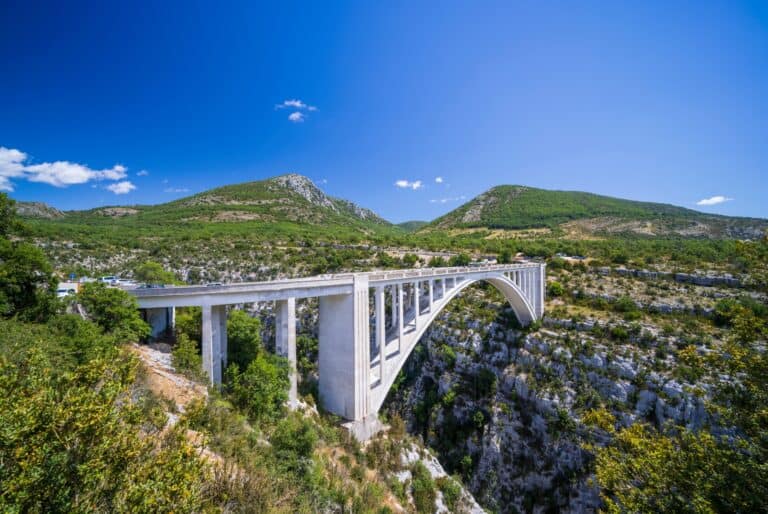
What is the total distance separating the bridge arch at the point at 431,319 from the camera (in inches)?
623

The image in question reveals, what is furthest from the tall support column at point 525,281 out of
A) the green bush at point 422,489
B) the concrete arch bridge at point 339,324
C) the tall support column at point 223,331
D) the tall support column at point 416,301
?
the tall support column at point 223,331

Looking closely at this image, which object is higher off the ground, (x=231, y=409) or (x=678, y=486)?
(x=231, y=409)

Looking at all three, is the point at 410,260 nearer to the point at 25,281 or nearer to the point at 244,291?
the point at 244,291

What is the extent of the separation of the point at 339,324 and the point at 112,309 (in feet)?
28.4

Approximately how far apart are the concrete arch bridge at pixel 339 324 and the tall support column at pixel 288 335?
4 centimetres

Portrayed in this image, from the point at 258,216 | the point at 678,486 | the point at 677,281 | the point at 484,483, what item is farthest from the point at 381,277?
the point at 258,216

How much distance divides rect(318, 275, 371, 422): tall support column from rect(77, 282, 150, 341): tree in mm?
7434

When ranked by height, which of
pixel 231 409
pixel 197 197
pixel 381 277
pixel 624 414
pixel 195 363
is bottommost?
pixel 624 414

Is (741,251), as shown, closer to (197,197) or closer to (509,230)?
(509,230)

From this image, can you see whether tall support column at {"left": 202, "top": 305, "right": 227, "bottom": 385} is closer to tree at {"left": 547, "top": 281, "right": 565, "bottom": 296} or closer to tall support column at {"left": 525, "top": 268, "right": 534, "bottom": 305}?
tall support column at {"left": 525, "top": 268, "right": 534, "bottom": 305}

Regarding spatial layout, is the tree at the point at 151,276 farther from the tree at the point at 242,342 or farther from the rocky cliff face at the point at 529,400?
the rocky cliff face at the point at 529,400

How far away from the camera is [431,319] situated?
60.1 ft

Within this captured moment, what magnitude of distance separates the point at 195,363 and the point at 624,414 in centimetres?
2538

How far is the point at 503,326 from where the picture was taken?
2852cm
